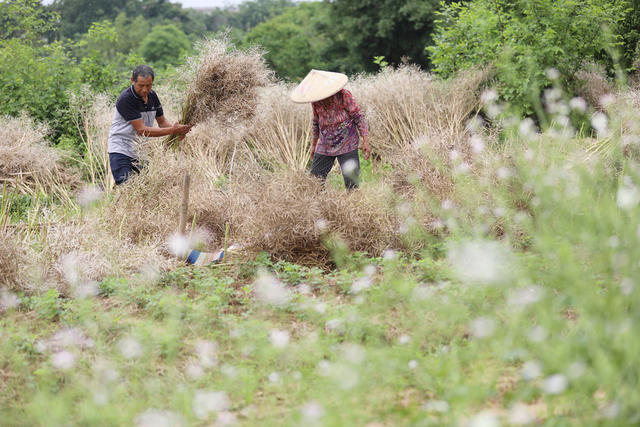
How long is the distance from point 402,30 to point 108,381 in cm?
2257

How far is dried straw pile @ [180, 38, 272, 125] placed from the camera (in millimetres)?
5238

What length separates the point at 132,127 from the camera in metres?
5.21

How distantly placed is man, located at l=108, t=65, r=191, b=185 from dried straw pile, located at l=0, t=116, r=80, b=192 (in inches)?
80.2

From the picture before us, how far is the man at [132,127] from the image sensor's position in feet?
16.5

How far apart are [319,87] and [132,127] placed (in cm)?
178

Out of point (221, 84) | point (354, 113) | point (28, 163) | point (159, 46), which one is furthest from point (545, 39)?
point (159, 46)

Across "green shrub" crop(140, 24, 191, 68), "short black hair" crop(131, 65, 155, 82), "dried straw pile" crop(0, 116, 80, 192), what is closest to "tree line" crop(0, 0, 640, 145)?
"short black hair" crop(131, 65, 155, 82)

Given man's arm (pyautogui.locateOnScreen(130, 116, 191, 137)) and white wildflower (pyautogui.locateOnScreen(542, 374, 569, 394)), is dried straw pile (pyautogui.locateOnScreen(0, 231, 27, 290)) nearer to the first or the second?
man's arm (pyautogui.locateOnScreen(130, 116, 191, 137))

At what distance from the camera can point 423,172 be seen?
5.11 m

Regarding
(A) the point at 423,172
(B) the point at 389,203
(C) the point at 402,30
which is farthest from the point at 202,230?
(C) the point at 402,30

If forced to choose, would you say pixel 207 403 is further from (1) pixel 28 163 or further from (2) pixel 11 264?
(1) pixel 28 163

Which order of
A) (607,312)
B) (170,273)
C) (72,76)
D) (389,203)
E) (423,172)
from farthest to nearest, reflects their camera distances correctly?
(72,76) < (423,172) < (389,203) < (170,273) < (607,312)

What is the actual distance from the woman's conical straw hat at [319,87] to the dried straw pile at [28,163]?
356 centimetres

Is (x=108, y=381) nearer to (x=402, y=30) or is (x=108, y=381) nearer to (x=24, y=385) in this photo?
(x=24, y=385)
